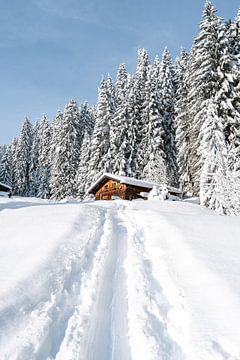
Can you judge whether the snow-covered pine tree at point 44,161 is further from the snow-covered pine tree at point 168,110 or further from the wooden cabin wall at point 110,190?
the snow-covered pine tree at point 168,110

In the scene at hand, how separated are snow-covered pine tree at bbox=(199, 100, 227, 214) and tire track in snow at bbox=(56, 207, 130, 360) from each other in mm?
15269

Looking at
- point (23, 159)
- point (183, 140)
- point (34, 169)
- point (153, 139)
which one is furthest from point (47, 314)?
point (34, 169)

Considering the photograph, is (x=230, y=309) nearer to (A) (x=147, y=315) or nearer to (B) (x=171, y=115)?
(A) (x=147, y=315)

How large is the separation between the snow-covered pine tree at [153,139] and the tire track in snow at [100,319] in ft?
105

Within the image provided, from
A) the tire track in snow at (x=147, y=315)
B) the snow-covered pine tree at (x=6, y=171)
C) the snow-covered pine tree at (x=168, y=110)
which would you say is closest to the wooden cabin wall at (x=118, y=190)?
the snow-covered pine tree at (x=168, y=110)

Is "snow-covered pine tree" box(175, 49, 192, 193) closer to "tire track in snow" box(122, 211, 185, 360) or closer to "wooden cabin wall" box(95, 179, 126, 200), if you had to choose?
"wooden cabin wall" box(95, 179, 126, 200)

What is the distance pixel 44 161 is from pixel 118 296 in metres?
62.9

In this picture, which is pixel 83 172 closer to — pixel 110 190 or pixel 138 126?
pixel 138 126

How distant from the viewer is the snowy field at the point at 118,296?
4.57 m

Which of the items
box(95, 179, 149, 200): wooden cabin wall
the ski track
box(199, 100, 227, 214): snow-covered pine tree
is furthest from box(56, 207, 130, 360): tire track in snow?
box(95, 179, 149, 200): wooden cabin wall

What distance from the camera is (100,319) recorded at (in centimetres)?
547

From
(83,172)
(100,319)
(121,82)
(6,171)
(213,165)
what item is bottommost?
(100,319)

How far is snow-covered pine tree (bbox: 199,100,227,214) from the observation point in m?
22.4

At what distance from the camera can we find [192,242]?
10.4 m
